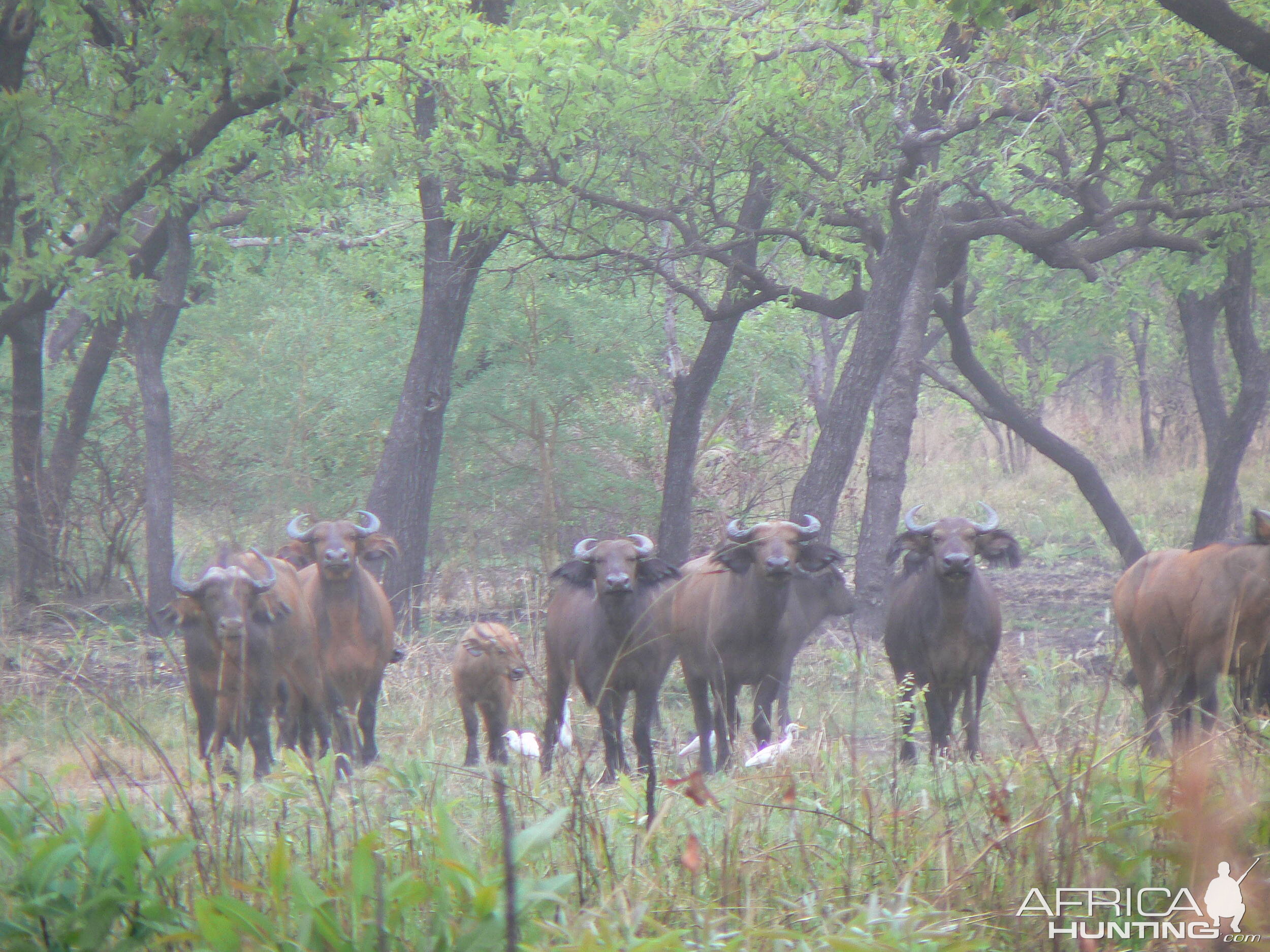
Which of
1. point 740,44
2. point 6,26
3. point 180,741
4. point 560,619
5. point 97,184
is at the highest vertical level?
point 740,44

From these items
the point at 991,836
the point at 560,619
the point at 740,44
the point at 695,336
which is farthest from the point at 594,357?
the point at 991,836

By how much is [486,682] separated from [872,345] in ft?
20.2

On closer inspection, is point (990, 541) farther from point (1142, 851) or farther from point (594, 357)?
point (594, 357)

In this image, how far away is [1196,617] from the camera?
24.8 feet

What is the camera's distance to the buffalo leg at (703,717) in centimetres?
814

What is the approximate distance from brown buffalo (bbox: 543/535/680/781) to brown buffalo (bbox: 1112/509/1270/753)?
3.00 meters

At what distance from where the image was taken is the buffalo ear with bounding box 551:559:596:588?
8.44m

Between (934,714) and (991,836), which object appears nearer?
(991,836)

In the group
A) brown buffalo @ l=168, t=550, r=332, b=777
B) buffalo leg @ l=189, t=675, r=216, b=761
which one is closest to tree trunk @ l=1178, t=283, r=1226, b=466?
brown buffalo @ l=168, t=550, r=332, b=777

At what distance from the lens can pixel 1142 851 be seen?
3436 mm

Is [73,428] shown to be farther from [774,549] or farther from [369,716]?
[774,549]

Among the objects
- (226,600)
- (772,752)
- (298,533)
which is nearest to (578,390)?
(298,533)

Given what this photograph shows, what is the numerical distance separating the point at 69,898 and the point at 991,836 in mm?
2550

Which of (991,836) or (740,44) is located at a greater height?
(740,44)
